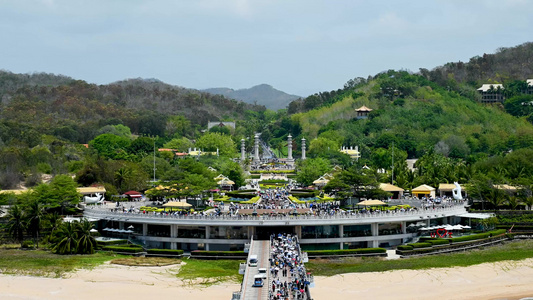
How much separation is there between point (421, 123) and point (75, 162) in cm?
9155

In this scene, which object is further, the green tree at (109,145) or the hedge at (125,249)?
the green tree at (109,145)

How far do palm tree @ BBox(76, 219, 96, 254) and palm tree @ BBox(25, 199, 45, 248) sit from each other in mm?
5514

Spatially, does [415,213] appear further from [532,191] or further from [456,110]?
[456,110]

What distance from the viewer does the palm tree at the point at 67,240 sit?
6438 cm

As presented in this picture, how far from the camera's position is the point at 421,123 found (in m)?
168

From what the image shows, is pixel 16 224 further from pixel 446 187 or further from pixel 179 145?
pixel 179 145

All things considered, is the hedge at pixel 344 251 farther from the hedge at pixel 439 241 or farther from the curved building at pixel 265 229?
the hedge at pixel 439 241

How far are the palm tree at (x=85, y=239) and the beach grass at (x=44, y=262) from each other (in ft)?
3.84

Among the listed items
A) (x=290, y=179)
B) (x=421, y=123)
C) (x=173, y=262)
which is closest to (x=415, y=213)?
(x=173, y=262)

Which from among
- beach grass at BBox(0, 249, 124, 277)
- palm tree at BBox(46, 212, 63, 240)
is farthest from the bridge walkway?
palm tree at BBox(46, 212, 63, 240)

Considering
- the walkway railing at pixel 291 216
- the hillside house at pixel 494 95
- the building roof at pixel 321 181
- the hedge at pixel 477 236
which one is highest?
the hillside house at pixel 494 95

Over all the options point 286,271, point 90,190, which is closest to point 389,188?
point 286,271

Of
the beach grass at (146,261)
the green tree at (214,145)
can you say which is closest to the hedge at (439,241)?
the beach grass at (146,261)

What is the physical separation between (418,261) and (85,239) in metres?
32.2
